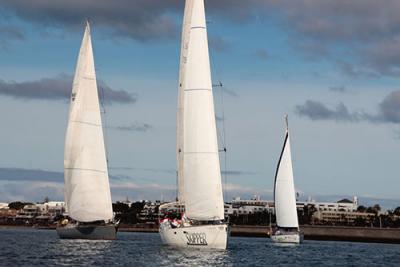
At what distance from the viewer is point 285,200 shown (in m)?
113

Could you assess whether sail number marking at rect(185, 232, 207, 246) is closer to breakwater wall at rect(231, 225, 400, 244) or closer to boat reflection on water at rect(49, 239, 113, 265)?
boat reflection on water at rect(49, 239, 113, 265)

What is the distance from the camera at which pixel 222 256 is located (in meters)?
66.4

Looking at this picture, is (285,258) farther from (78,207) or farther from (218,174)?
(78,207)

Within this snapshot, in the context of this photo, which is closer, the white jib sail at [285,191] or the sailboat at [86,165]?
the sailboat at [86,165]

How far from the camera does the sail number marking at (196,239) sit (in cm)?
6869

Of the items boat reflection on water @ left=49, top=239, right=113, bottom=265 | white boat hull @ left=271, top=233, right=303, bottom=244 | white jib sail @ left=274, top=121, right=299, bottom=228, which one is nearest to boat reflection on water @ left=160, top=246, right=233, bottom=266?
boat reflection on water @ left=49, top=239, right=113, bottom=265

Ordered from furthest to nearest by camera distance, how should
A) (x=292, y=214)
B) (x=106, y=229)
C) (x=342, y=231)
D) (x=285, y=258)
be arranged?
1. (x=342, y=231)
2. (x=292, y=214)
3. (x=106, y=229)
4. (x=285, y=258)

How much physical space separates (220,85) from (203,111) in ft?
10.0

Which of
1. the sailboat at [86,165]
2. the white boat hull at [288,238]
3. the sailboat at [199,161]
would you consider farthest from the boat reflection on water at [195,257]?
the white boat hull at [288,238]

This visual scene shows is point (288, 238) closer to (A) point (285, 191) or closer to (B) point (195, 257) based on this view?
(A) point (285, 191)

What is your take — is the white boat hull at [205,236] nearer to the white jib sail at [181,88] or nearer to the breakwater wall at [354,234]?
the white jib sail at [181,88]

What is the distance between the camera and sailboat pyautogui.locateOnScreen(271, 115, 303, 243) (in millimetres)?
110875

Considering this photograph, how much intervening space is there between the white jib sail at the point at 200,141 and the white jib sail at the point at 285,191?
40953 mm

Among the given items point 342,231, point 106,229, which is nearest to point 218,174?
point 106,229
